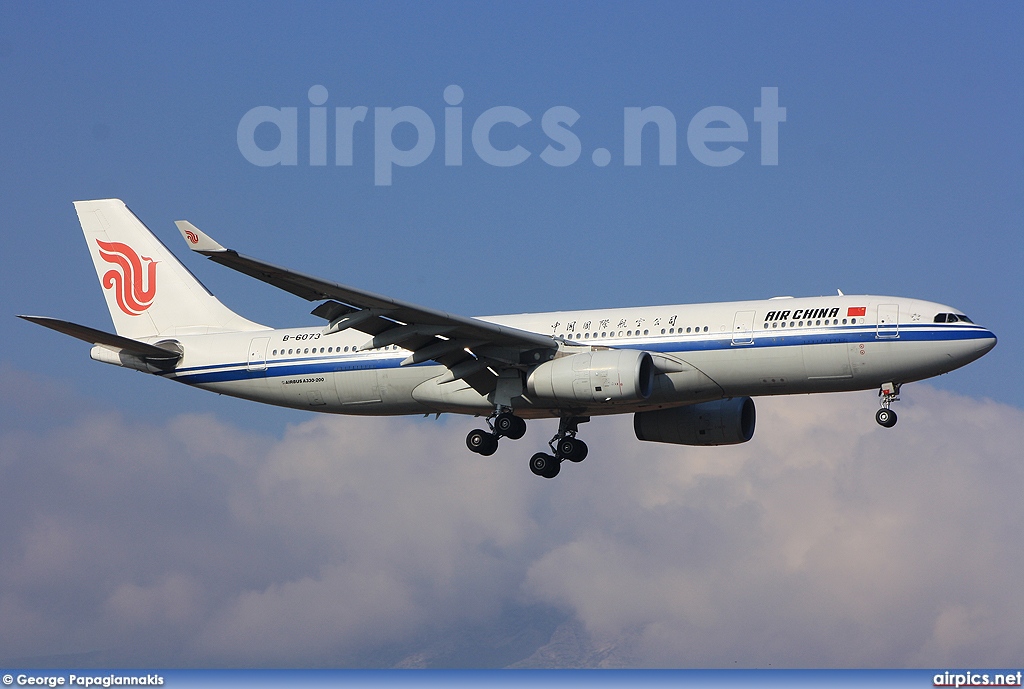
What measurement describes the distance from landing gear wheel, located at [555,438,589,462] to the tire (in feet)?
33.8

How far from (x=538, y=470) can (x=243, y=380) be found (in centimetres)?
1083

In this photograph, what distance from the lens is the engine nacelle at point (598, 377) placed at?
1526 inches

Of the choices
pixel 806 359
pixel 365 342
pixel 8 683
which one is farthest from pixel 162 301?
pixel 806 359

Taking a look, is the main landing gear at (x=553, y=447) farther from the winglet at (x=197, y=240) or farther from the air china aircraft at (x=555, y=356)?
the winglet at (x=197, y=240)

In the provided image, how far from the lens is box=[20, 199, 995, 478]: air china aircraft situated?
126 ft

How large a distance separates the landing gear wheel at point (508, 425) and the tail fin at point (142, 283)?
445 inches

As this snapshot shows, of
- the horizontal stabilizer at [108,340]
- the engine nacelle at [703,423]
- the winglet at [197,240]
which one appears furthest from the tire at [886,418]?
the horizontal stabilizer at [108,340]

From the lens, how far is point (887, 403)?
39469 millimetres

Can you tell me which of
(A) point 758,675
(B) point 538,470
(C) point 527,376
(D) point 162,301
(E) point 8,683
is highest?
(D) point 162,301

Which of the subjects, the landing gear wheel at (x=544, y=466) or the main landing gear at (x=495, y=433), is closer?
the main landing gear at (x=495, y=433)

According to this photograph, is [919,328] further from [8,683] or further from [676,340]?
[8,683]

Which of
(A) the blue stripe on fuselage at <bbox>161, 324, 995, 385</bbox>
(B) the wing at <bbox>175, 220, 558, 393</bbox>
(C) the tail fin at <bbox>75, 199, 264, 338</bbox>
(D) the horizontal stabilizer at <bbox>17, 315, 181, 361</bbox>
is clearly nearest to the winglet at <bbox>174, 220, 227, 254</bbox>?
(B) the wing at <bbox>175, 220, 558, 393</bbox>

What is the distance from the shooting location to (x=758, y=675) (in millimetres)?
145250

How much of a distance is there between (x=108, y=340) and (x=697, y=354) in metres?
19.8
